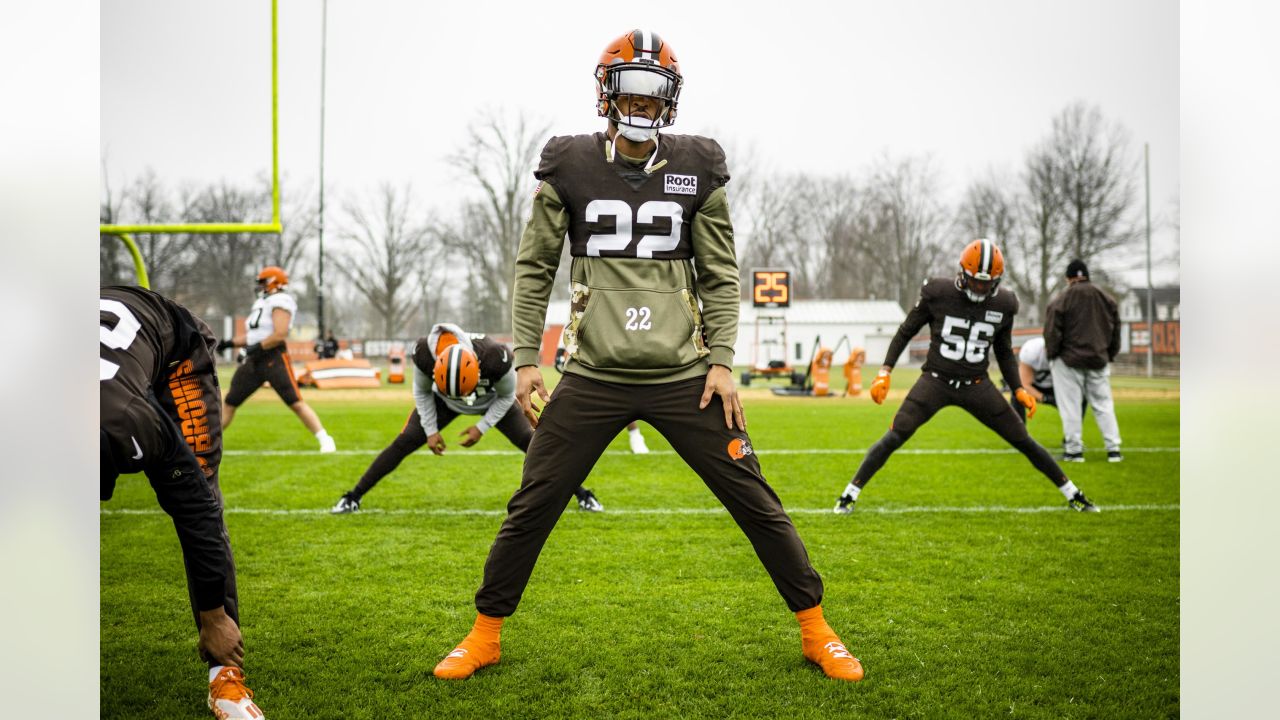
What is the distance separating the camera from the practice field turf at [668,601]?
3.47 m

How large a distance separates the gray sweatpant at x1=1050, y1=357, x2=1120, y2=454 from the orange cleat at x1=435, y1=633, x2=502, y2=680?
320 inches

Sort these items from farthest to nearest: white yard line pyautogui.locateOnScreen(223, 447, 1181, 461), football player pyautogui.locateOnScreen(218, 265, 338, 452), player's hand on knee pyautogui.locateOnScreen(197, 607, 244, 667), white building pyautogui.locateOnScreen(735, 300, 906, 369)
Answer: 1. white building pyautogui.locateOnScreen(735, 300, 906, 369)
2. white yard line pyautogui.locateOnScreen(223, 447, 1181, 461)
3. football player pyautogui.locateOnScreen(218, 265, 338, 452)
4. player's hand on knee pyautogui.locateOnScreen(197, 607, 244, 667)

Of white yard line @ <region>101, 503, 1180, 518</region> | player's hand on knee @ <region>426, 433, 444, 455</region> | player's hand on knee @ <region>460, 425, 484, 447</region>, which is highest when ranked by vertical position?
player's hand on knee @ <region>460, 425, 484, 447</region>

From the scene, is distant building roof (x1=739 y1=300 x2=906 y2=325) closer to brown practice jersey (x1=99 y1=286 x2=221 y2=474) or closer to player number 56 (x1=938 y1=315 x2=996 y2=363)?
player number 56 (x1=938 y1=315 x2=996 y2=363)

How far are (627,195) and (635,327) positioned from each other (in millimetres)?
516

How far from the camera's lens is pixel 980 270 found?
6.79 metres

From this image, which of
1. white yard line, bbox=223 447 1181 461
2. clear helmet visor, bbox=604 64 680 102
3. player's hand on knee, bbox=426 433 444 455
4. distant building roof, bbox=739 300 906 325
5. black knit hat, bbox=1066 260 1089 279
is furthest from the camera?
distant building roof, bbox=739 300 906 325

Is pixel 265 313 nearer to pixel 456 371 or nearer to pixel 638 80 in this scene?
pixel 456 371

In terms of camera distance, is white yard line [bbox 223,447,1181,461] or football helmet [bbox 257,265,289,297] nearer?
football helmet [bbox 257,265,289,297]

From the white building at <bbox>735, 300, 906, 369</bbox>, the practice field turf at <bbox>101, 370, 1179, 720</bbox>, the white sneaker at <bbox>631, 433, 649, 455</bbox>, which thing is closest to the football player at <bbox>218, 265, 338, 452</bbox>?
the practice field turf at <bbox>101, 370, 1179, 720</bbox>

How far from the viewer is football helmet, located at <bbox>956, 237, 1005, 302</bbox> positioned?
6785 mm
